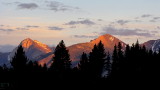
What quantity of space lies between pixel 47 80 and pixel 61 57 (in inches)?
525

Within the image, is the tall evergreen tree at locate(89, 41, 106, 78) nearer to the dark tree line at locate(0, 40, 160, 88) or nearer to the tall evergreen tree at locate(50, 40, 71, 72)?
the dark tree line at locate(0, 40, 160, 88)

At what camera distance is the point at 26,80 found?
78.6m

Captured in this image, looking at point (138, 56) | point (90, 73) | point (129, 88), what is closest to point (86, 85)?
point (129, 88)

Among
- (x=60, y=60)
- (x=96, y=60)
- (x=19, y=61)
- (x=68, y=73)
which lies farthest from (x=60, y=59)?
(x=96, y=60)

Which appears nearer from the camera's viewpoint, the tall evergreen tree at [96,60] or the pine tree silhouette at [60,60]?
the pine tree silhouette at [60,60]

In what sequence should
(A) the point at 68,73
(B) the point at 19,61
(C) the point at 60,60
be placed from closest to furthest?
(A) the point at 68,73
(B) the point at 19,61
(C) the point at 60,60

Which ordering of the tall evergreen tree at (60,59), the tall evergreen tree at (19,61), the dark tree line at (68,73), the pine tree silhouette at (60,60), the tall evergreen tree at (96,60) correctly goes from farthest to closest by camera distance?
the tall evergreen tree at (96,60), the tall evergreen tree at (60,59), the pine tree silhouette at (60,60), the tall evergreen tree at (19,61), the dark tree line at (68,73)

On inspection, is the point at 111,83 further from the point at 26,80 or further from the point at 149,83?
the point at 26,80

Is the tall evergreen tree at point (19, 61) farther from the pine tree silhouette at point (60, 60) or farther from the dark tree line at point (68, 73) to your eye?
the pine tree silhouette at point (60, 60)

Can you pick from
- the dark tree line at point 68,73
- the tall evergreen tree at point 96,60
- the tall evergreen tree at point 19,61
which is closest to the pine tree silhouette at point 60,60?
the dark tree line at point 68,73

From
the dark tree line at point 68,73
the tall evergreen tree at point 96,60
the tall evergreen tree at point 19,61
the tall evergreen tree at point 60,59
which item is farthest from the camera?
the tall evergreen tree at point 96,60

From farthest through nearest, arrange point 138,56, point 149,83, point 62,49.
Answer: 1. point 138,56
2. point 62,49
3. point 149,83

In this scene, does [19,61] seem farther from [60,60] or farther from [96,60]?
[96,60]

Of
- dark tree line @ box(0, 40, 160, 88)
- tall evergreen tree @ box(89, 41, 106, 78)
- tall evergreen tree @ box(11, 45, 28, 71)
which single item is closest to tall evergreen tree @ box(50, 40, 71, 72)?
dark tree line @ box(0, 40, 160, 88)
